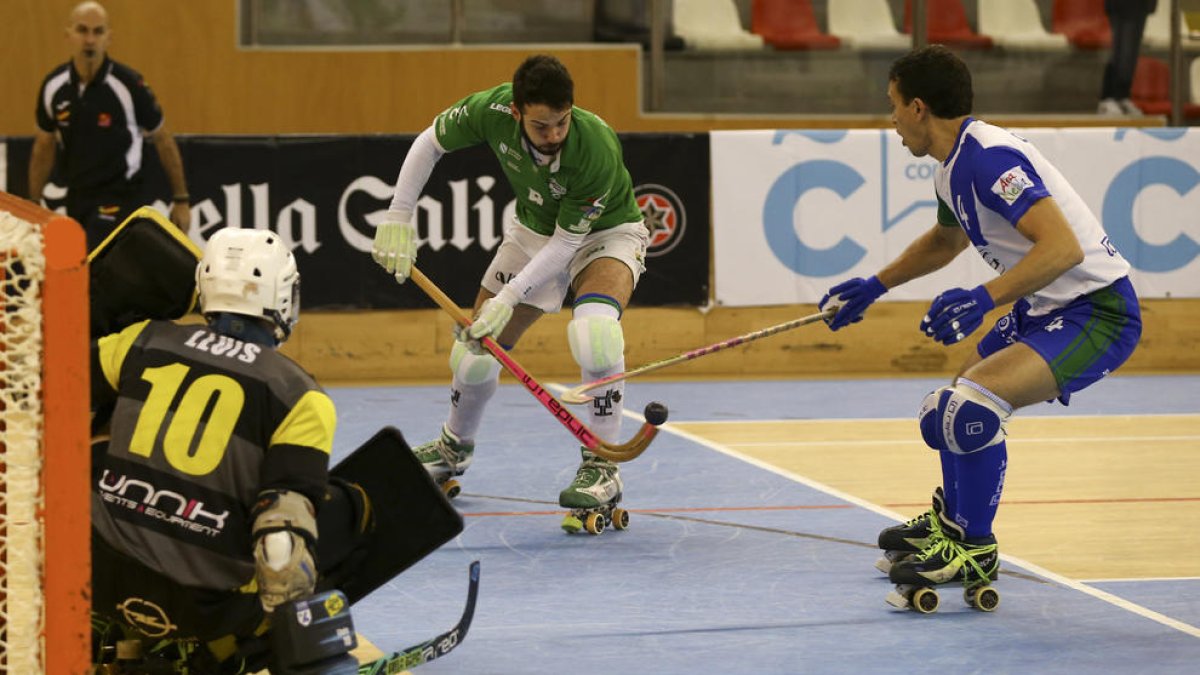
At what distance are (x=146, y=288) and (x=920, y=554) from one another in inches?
89.2

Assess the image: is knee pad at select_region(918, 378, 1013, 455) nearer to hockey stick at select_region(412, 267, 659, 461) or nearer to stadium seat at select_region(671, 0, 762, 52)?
hockey stick at select_region(412, 267, 659, 461)

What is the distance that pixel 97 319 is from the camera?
404 cm

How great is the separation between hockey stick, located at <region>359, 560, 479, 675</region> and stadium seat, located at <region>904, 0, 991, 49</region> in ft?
28.4

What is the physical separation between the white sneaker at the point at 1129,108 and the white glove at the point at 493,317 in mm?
7057

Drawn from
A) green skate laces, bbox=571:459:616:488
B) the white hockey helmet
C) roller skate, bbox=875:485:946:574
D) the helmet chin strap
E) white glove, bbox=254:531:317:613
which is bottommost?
green skate laces, bbox=571:459:616:488

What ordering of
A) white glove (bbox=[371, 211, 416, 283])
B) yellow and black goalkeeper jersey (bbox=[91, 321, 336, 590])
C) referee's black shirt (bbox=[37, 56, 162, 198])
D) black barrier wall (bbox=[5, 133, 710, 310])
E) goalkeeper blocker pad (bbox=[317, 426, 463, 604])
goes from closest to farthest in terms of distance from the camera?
yellow and black goalkeeper jersey (bbox=[91, 321, 336, 590])
goalkeeper blocker pad (bbox=[317, 426, 463, 604])
white glove (bbox=[371, 211, 416, 283])
referee's black shirt (bbox=[37, 56, 162, 198])
black barrier wall (bbox=[5, 133, 710, 310])

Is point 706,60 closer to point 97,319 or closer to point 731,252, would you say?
point 731,252

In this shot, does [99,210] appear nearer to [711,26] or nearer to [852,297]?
[711,26]

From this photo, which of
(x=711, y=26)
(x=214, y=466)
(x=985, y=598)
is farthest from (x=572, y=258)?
(x=711, y=26)

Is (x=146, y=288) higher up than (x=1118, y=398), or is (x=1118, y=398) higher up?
(x=146, y=288)

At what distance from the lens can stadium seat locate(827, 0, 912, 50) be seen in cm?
1188

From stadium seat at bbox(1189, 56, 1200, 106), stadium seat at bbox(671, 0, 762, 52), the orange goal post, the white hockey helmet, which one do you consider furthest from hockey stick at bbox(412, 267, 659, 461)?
stadium seat at bbox(1189, 56, 1200, 106)

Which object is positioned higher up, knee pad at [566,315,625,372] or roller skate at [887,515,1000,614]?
knee pad at [566,315,625,372]

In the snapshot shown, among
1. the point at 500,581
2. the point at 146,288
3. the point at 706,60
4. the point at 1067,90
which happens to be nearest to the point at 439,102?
the point at 706,60
